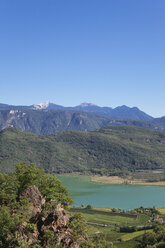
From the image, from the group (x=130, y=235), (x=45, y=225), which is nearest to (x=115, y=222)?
(x=130, y=235)

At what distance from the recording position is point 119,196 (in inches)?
6471

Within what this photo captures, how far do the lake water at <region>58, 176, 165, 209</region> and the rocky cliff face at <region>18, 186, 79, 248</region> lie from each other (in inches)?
4630

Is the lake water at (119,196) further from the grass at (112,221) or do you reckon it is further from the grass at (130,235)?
the grass at (130,235)

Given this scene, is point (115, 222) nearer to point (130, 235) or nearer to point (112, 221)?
point (112, 221)

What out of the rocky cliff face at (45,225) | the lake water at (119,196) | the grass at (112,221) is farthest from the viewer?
the lake water at (119,196)

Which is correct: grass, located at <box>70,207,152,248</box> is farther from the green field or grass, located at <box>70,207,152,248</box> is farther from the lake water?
the lake water

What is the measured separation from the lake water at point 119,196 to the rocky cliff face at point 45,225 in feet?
386

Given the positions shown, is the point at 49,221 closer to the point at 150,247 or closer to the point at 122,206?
the point at 150,247

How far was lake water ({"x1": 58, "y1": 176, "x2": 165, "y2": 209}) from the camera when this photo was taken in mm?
145375

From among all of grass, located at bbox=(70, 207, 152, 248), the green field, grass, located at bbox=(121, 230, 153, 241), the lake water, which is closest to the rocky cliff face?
the green field

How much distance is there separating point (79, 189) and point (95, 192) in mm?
14335

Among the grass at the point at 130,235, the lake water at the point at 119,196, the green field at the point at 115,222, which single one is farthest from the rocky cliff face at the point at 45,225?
the lake water at the point at 119,196

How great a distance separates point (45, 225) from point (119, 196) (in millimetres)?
144526

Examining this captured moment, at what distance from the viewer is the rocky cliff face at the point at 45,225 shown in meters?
24.4
